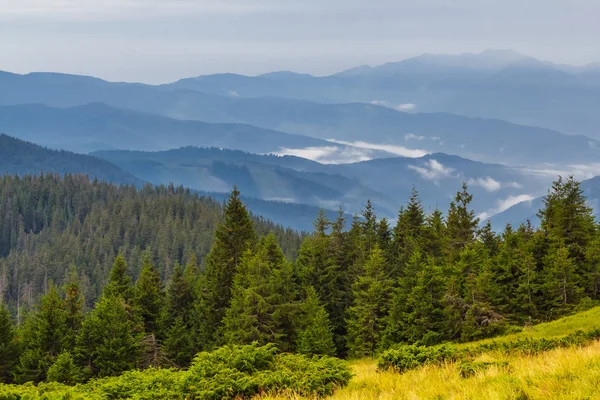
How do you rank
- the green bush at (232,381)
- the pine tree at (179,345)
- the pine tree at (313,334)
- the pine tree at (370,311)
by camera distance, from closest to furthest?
1. the green bush at (232,381)
2. the pine tree at (313,334)
3. the pine tree at (370,311)
4. the pine tree at (179,345)

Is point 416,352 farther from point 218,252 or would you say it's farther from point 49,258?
point 49,258

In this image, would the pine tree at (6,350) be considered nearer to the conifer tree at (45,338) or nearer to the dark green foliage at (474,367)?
the conifer tree at (45,338)

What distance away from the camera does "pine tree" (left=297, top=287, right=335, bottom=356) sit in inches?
1644

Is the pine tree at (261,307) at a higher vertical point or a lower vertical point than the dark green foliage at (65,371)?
higher

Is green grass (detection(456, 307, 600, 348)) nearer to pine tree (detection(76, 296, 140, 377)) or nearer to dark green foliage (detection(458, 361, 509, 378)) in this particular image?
dark green foliage (detection(458, 361, 509, 378))

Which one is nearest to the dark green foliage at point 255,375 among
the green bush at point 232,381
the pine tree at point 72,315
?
the green bush at point 232,381

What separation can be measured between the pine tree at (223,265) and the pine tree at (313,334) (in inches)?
313

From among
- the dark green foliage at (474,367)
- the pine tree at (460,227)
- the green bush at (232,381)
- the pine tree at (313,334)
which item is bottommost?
the pine tree at (313,334)

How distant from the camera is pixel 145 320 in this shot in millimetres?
51250

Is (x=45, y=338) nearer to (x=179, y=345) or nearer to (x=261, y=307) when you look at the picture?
(x=179, y=345)

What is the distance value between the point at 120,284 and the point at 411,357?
129 feet

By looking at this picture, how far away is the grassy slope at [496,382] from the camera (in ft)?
35.5

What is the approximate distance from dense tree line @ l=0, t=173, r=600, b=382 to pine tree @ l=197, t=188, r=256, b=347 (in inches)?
3.8

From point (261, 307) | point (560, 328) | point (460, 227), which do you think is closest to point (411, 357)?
point (560, 328)
